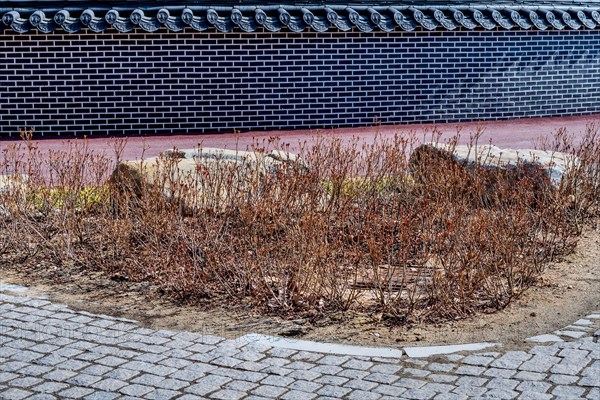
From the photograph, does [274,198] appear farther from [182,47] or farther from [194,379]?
[182,47]

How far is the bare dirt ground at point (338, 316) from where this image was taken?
5.98 meters

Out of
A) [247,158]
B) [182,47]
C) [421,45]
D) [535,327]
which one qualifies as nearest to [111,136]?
[182,47]

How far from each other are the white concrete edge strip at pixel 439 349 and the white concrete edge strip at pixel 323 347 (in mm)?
74

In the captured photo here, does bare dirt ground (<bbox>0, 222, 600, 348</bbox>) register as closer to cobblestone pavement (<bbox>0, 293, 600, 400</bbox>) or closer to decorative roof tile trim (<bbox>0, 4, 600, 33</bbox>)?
cobblestone pavement (<bbox>0, 293, 600, 400</bbox>)

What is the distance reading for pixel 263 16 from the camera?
14906 mm

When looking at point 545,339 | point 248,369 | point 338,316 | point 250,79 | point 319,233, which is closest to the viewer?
point 248,369

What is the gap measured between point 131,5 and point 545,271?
9311 mm

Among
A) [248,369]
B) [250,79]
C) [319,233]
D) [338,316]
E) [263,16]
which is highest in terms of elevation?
[263,16]

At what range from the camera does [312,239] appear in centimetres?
666

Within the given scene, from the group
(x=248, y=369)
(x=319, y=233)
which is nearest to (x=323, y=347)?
(x=248, y=369)

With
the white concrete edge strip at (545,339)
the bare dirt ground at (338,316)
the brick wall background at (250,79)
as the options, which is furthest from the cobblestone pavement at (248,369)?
the brick wall background at (250,79)

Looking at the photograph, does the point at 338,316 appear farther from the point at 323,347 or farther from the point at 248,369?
the point at 248,369

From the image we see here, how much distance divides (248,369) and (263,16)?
10211 millimetres

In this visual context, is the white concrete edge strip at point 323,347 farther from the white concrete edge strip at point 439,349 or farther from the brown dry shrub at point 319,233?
the brown dry shrub at point 319,233
